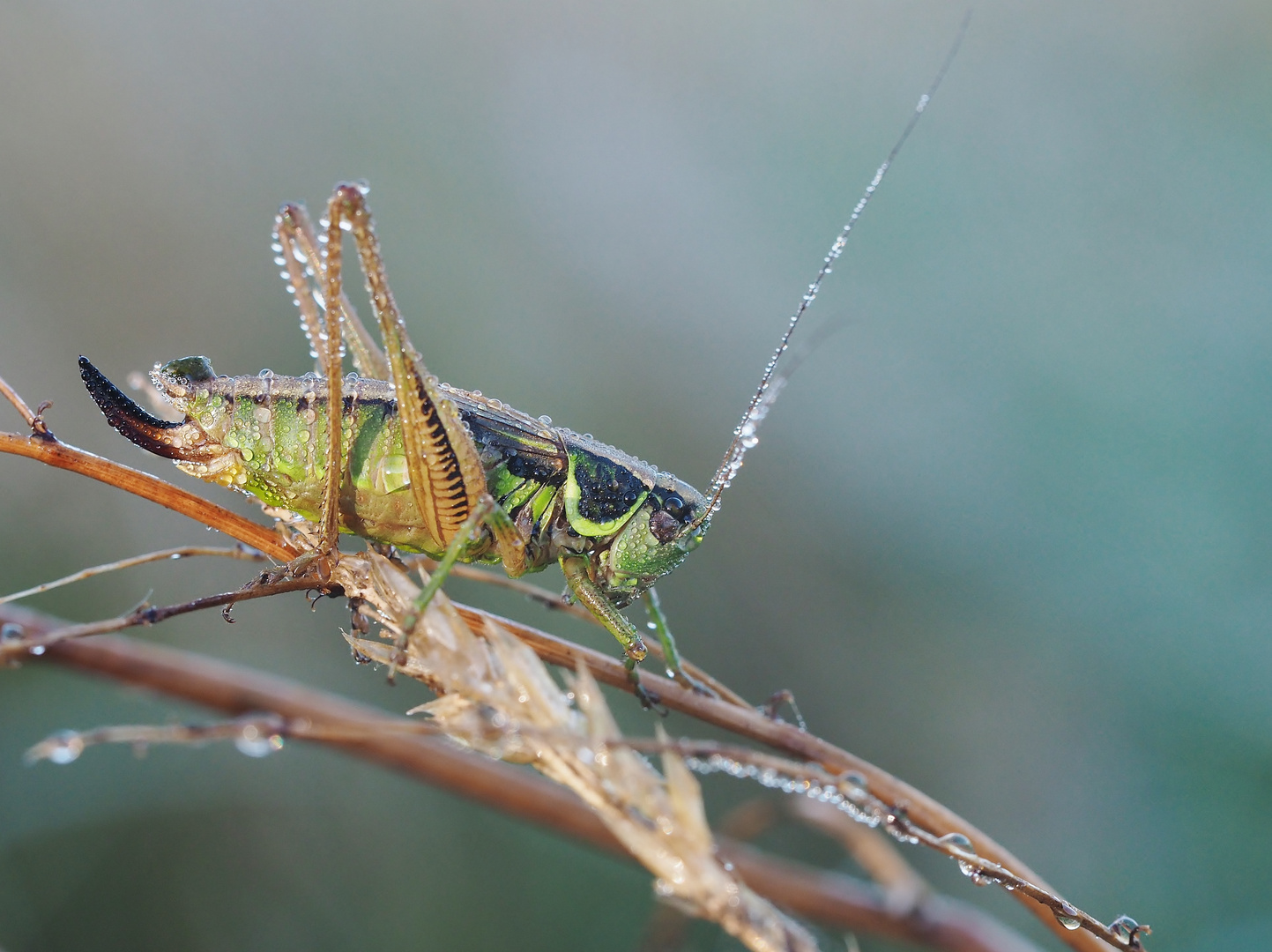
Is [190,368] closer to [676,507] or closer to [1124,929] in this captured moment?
[676,507]

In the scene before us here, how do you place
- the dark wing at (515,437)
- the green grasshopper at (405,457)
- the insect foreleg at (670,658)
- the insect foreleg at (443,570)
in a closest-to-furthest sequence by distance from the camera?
the insect foreleg at (443,570) < the insect foreleg at (670,658) < the green grasshopper at (405,457) < the dark wing at (515,437)

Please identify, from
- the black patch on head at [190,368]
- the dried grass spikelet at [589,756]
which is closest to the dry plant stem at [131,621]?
the dried grass spikelet at [589,756]

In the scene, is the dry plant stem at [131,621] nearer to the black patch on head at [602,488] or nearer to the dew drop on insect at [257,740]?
the dew drop on insect at [257,740]

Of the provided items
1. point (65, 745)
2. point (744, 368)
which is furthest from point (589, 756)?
point (744, 368)

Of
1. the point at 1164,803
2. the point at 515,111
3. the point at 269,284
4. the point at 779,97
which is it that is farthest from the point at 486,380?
the point at 1164,803

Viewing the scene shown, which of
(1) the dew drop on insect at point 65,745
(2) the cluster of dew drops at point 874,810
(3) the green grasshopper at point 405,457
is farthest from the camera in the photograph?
(3) the green grasshopper at point 405,457

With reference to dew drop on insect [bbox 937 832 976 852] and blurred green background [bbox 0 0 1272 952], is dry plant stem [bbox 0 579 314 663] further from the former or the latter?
blurred green background [bbox 0 0 1272 952]

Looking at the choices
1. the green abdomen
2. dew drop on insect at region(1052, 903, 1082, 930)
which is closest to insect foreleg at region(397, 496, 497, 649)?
the green abdomen
